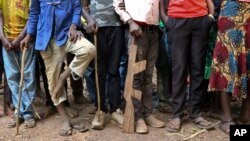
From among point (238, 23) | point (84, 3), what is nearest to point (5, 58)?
point (84, 3)

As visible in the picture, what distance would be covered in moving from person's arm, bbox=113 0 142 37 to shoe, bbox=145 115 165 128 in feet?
3.46

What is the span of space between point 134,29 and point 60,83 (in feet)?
3.53

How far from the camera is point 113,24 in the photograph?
4645 mm

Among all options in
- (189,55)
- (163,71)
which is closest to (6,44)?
(163,71)

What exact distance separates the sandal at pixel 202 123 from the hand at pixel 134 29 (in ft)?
4.23

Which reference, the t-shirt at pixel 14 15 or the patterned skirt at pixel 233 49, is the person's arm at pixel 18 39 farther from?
the patterned skirt at pixel 233 49

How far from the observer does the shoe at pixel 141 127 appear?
465 centimetres

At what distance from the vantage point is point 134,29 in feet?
14.7

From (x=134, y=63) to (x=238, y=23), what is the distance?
125cm

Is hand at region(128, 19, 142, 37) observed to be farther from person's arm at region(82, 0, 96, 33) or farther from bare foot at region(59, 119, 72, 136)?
bare foot at region(59, 119, 72, 136)

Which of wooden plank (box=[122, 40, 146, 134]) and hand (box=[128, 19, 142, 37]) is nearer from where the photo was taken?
hand (box=[128, 19, 142, 37])

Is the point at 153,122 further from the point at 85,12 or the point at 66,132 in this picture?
the point at 85,12

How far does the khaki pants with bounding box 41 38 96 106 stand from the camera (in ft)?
14.6

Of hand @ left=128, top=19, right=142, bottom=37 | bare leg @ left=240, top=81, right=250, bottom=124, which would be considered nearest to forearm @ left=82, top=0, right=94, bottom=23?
hand @ left=128, top=19, right=142, bottom=37
